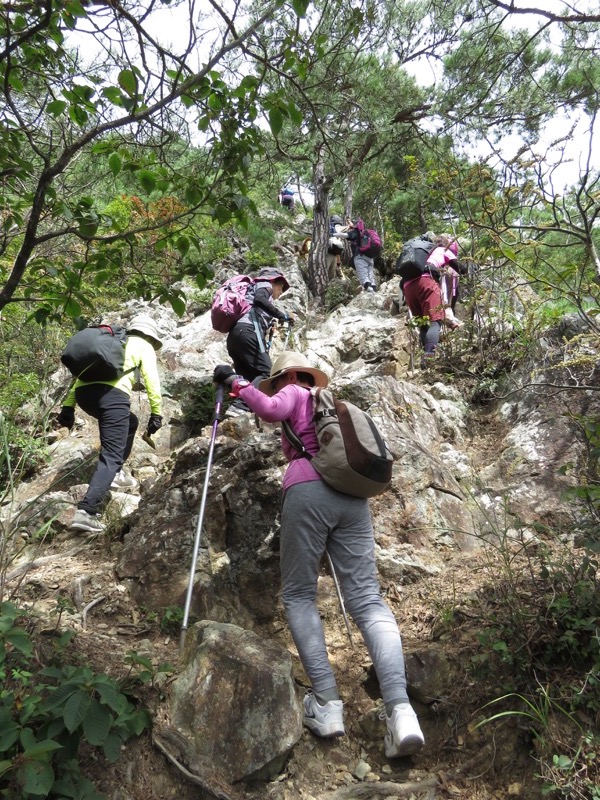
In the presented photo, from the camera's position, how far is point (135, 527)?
4.40m

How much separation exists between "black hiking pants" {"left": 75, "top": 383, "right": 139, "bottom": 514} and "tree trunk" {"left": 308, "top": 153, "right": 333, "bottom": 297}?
8.25 meters

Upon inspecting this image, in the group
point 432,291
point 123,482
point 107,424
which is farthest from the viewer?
point 432,291

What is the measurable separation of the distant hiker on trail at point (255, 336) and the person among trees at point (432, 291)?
7.00ft

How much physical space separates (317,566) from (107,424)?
2758 mm

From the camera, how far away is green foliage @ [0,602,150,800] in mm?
2039

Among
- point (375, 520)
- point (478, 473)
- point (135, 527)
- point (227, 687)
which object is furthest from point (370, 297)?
point (227, 687)

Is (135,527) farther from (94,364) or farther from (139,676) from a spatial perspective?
(139,676)

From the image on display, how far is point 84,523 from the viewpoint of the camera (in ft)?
15.3

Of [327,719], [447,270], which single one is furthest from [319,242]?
[327,719]

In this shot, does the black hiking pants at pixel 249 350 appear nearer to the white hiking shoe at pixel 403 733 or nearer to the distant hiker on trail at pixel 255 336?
the distant hiker on trail at pixel 255 336

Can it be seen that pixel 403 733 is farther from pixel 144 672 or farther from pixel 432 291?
pixel 432 291

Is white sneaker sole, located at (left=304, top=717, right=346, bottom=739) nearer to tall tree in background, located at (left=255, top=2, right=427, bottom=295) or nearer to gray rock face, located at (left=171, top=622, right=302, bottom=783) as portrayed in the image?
gray rock face, located at (left=171, top=622, right=302, bottom=783)

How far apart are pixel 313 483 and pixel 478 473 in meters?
3.14

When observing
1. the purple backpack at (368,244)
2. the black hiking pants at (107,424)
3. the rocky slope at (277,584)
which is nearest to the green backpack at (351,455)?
the rocky slope at (277,584)
